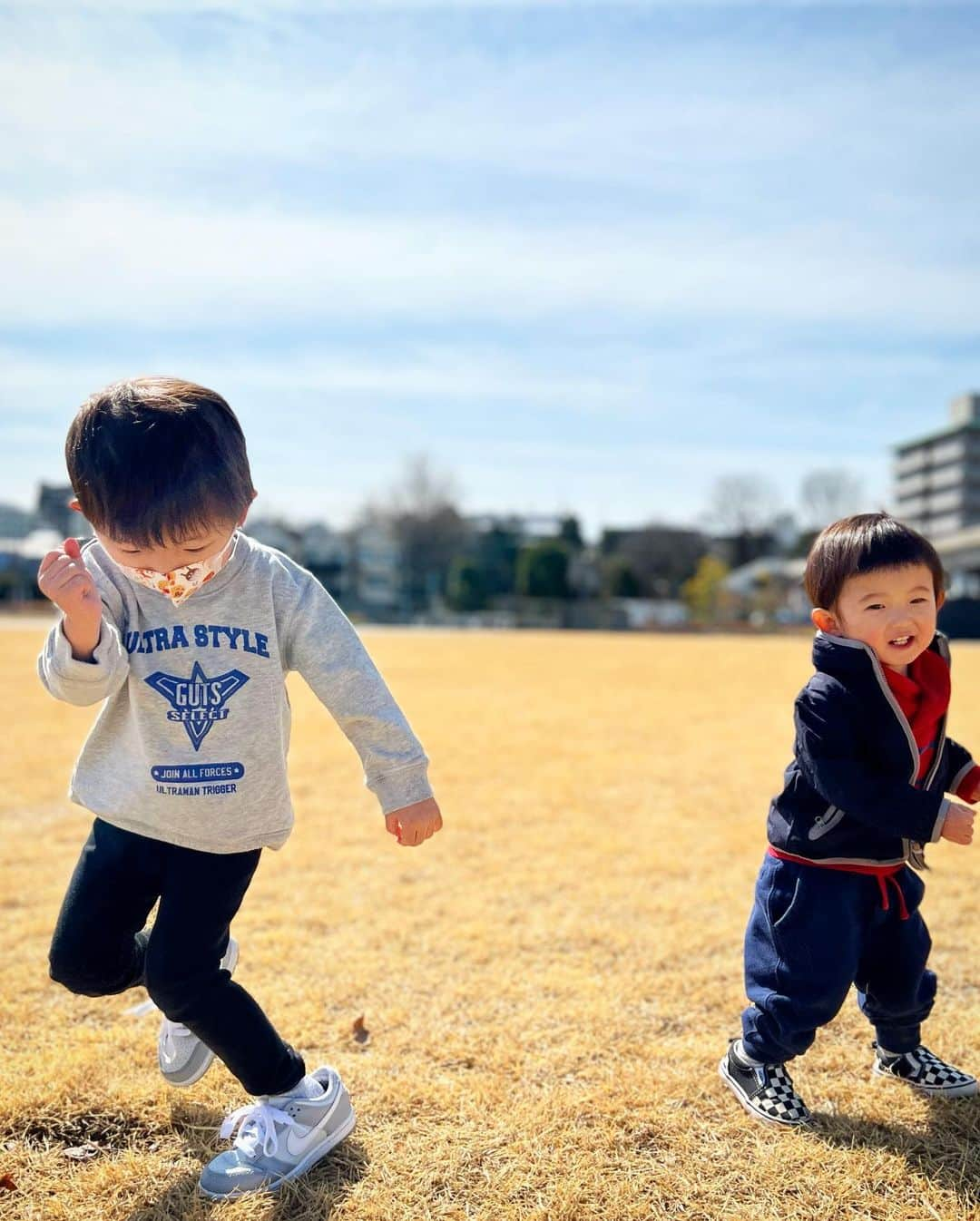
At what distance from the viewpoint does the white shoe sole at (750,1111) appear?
78.9 inches

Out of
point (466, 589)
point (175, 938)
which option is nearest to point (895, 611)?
point (175, 938)

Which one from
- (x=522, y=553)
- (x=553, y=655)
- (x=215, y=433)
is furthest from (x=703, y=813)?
(x=522, y=553)

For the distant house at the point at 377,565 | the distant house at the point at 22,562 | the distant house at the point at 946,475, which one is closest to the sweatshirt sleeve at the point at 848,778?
the distant house at the point at 22,562

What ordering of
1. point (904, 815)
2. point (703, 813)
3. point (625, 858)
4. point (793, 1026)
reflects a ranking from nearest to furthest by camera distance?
1. point (904, 815)
2. point (793, 1026)
3. point (625, 858)
4. point (703, 813)

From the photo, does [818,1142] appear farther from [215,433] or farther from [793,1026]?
[215,433]

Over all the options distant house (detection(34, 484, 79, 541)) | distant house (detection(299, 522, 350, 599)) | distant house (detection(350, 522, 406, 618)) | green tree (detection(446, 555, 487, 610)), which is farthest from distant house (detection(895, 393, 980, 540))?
distant house (detection(34, 484, 79, 541))

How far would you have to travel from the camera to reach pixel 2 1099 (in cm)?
207

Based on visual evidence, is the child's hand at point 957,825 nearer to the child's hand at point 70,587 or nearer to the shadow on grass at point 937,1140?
the shadow on grass at point 937,1140

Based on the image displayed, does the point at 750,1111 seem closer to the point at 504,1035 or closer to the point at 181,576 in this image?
the point at 504,1035

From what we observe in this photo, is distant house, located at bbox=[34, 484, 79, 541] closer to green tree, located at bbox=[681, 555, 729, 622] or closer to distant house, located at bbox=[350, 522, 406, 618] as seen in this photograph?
distant house, located at bbox=[350, 522, 406, 618]

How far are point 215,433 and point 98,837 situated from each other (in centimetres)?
81

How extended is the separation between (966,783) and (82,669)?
1.73 meters

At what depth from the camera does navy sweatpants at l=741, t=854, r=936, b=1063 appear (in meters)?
2.02

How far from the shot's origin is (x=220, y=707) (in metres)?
1.92
